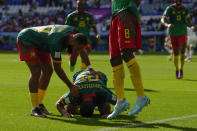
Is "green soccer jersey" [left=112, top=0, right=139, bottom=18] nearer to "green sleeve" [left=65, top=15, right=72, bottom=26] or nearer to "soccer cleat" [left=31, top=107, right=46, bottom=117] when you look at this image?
"soccer cleat" [left=31, top=107, right=46, bottom=117]

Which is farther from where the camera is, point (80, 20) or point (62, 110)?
point (80, 20)

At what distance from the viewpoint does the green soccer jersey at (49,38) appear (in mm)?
7531

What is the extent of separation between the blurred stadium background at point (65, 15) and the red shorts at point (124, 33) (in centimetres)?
3765

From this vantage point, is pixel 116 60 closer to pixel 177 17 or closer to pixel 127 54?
pixel 127 54

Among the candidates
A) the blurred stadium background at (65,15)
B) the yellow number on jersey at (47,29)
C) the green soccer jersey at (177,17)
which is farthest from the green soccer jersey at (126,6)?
the blurred stadium background at (65,15)

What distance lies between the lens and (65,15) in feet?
178

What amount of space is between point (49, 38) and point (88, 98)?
43.1 inches

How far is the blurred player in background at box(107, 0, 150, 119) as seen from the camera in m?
7.87

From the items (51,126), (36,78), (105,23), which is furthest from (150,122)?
(105,23)

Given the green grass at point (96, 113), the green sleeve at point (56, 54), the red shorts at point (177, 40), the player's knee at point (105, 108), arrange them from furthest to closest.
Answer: the red shorts at point (177, 40) → the player's knee at point (105, 108) → the green sleeve at point (56, 54) → the green grass at point (96, 113)

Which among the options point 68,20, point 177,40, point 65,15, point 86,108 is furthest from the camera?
point 65,15

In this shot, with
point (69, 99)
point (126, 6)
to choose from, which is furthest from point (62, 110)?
point (126, 6)

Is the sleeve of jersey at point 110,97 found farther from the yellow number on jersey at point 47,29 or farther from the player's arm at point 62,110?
the yellow number on jersey at point 47,29

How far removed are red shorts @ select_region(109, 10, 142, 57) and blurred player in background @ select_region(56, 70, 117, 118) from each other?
0.61 meters
